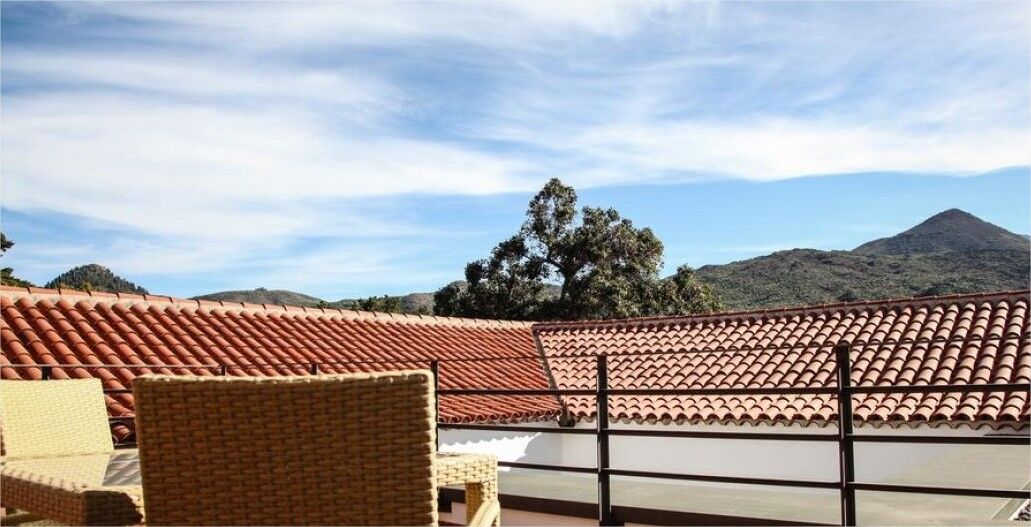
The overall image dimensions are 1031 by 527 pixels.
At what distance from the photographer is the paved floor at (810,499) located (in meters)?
5.66

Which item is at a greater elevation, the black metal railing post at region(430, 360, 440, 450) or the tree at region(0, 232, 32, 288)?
the tree at region(0, 232, 32, 288)

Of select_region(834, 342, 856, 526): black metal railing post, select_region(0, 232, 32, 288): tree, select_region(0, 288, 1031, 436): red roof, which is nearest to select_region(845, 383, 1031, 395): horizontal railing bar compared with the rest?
select_region(834, 342, 856, 526): black metal railing post

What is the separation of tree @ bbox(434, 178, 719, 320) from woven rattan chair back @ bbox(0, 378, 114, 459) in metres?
24.0

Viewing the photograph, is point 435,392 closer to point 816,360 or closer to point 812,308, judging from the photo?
point 816,360

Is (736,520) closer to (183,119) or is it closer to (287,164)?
(183,119)

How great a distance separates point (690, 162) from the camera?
22.0 m

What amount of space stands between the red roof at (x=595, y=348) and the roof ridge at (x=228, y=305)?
22 mm

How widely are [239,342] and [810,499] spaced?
7.18 metres

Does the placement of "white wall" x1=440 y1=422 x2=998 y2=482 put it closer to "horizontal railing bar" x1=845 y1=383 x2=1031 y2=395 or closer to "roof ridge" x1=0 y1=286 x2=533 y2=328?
"roof ridge" x1=0 y1=286 x2=533 y2=328

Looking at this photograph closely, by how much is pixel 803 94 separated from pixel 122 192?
1019cm

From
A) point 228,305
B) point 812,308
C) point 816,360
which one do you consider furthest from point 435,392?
point 812,308

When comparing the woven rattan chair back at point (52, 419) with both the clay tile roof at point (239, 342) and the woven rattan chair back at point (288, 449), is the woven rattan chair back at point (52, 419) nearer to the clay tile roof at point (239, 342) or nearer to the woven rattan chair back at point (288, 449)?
the woven rattan chair back at point (288, 449)

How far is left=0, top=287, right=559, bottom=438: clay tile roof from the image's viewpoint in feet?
29.7

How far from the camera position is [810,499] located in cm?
654
